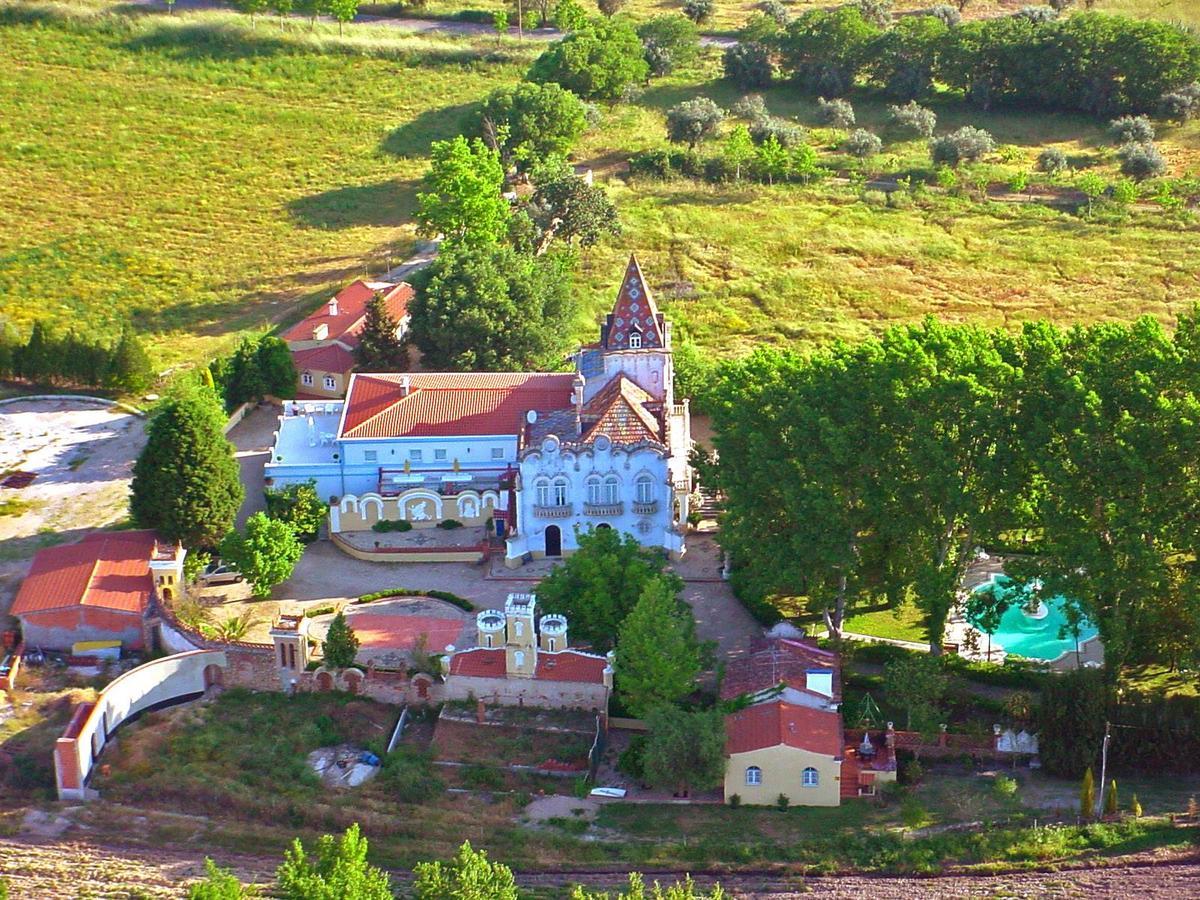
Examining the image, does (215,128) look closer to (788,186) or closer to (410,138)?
(410,138)

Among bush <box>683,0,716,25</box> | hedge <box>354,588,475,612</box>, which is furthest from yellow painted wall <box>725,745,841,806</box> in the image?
bush <box>683,0,716,25</box>

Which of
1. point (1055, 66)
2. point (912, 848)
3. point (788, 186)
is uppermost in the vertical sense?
point (1055, 66)

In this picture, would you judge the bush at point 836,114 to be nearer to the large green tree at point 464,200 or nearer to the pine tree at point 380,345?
the large green tree at point 464,200

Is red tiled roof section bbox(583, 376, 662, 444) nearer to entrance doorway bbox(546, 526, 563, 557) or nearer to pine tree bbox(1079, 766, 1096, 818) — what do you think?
entrance doorway bbox(546, 526, 563, 557)

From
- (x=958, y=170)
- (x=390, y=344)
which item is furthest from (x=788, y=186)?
(x=390, y=344)

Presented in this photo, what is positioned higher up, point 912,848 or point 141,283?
point 141,283

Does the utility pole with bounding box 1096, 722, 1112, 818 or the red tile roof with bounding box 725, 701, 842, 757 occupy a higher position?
the red tile roof with bounding box 725, 701, 842, 757

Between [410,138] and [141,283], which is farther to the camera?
[410,138]

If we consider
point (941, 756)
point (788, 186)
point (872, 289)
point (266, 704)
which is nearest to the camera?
point (941, 756)
